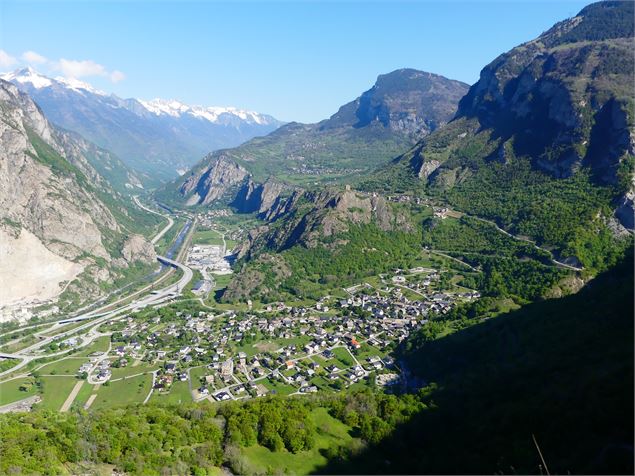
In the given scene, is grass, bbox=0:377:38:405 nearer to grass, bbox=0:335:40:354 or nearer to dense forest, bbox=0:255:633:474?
grass, bbox=0:335:40:354

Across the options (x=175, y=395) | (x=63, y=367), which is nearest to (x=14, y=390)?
(x=63, y=367)

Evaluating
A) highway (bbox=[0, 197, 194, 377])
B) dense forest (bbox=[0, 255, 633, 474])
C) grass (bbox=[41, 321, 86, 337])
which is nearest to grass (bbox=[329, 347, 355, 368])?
dense forest (bbox=[0, 255, 633, 474])

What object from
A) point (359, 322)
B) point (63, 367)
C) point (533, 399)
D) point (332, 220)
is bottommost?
point (63, 367)

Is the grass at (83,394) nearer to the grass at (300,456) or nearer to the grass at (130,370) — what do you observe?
the grass at (130,370)

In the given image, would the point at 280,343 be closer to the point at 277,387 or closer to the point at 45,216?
the point at 277,387

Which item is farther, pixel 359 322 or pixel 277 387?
pixel 359 322

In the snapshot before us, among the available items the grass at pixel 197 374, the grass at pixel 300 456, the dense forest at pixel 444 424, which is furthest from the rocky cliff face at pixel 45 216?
the grass at pixel 300 456
